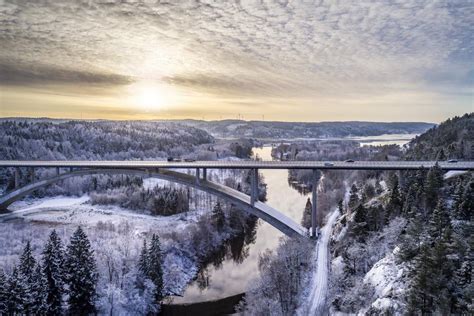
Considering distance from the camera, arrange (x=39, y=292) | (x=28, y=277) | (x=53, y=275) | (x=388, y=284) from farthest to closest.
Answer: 1. (x=53, y=275)
2. (x=39, y=292)
3. (x=28, y=277)
4. (x=388, y=284)

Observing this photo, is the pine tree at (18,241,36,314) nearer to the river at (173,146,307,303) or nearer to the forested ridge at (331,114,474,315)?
the river at (173,146,307,303)

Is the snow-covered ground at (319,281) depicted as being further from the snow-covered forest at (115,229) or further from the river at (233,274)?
the snow-covered forest at (115,229)

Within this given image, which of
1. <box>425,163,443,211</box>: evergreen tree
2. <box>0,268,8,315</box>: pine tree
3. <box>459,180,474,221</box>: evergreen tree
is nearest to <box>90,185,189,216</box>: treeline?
<box>0,268,8,315</box>: pine tree

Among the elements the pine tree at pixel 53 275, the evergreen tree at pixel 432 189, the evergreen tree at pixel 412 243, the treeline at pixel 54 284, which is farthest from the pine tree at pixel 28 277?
the evergreen tree at pixel 432 189

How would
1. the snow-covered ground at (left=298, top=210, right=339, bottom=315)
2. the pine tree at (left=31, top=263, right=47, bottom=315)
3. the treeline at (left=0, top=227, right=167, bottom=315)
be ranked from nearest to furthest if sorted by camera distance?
the treeline at (left=0, top=227, right=167, bottom=315) < the pine tree at (left=31, top=263, right=47, bottom=315) < the snow-covered ground at (left=298, top=210, right=339, bottom=315)

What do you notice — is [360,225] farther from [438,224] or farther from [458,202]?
[438,224]

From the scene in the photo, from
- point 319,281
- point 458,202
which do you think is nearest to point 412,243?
point 458,202
